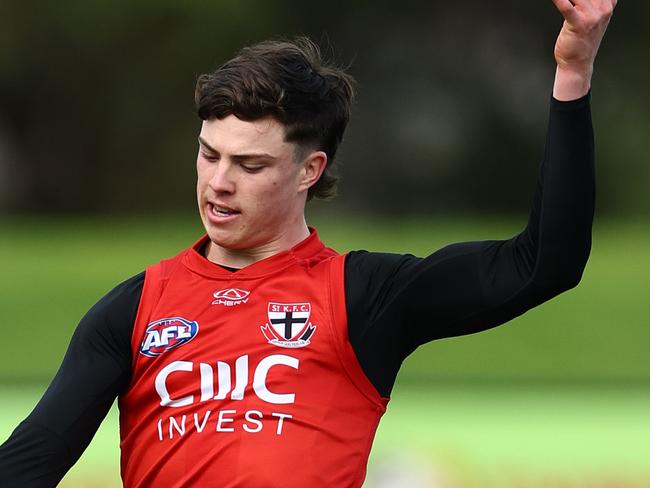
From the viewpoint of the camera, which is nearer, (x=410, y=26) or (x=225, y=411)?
(x=225, y=411)

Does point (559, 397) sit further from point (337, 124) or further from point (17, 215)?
point (17, 215)

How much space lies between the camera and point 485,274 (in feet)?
11.9

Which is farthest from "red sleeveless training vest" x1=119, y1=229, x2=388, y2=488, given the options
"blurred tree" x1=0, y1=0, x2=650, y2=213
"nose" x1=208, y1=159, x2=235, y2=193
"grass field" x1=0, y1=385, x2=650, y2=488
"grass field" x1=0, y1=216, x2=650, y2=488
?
"blurred tree" x1=0, y1=0, x2=650, y2=213

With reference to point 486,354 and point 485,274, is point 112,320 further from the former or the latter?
point 486,354

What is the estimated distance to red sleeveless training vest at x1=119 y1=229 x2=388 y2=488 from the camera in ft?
12.1

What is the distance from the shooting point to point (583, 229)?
3453 millimetres

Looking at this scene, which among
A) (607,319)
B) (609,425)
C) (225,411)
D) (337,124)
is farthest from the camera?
(607,319)

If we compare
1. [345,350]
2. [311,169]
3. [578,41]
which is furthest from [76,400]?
[578,41]

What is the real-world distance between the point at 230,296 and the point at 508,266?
0.74m

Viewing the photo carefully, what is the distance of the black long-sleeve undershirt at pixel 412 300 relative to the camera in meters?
3.44

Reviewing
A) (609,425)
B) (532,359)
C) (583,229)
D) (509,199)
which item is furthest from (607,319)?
(583,229)

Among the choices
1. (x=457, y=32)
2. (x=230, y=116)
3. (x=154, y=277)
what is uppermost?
(x=457, y=32)

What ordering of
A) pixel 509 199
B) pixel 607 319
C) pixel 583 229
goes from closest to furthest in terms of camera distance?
pixel 583 229
pixel 607 319
pixel 509 199

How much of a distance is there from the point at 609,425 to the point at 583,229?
7.25m
